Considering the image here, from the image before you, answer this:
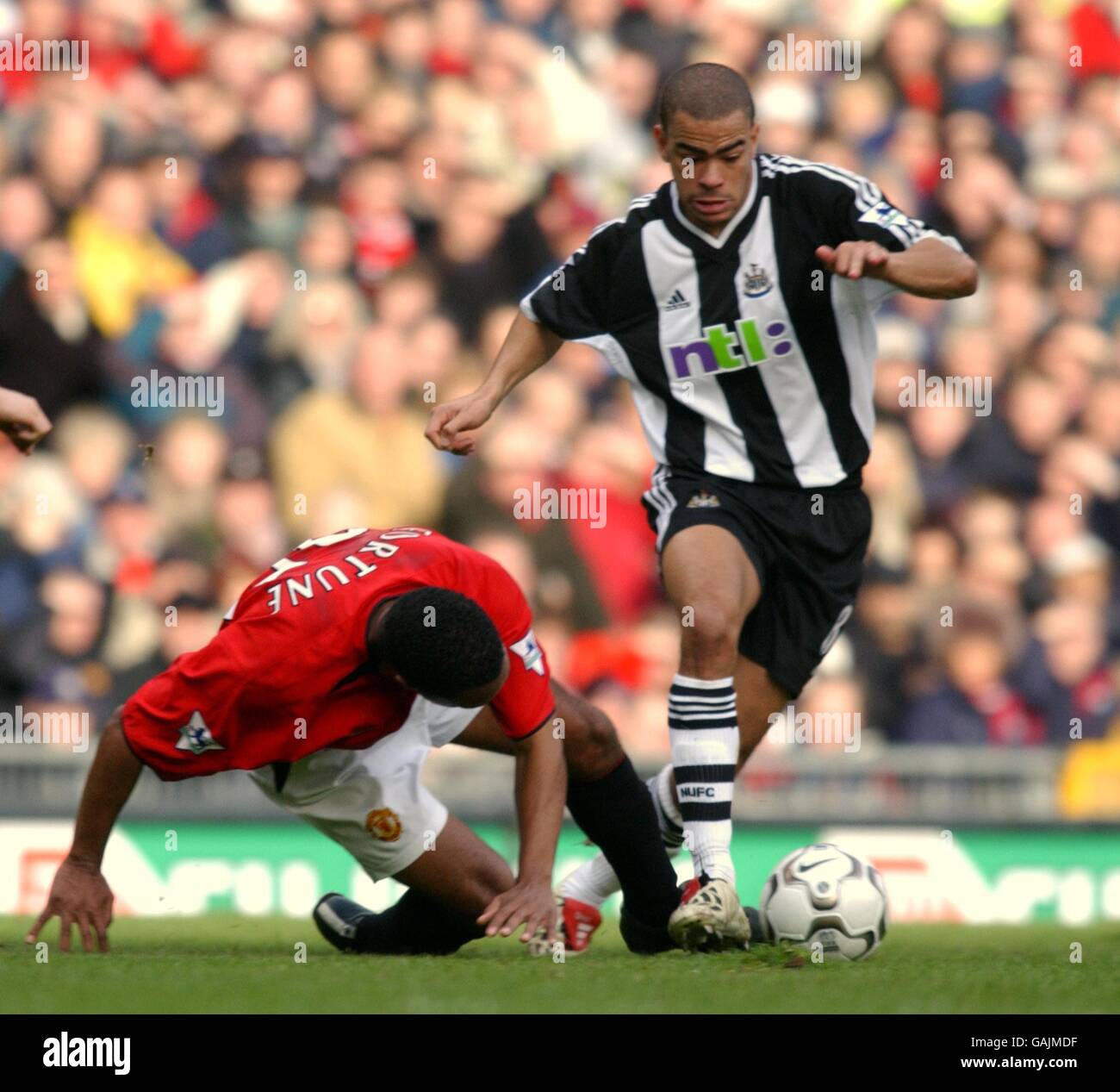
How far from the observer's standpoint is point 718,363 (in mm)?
6098

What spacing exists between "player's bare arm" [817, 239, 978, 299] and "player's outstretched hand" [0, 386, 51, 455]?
2.10m

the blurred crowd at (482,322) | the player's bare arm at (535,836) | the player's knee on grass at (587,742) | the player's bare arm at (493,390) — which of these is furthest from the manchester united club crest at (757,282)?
the blurred crowd at (482,322)

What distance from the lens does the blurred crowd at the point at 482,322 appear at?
30.6 feet

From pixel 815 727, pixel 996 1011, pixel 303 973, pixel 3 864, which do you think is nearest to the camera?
pixel 996 1011

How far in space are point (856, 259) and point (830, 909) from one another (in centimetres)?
179

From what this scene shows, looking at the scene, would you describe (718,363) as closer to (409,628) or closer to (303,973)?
(409,628)

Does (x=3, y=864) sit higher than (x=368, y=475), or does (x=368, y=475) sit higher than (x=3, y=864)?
(x=368, y=475)

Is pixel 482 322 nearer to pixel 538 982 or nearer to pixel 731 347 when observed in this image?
pixel 731 347

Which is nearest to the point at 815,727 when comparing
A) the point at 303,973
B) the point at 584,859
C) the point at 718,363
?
the point at 584,859

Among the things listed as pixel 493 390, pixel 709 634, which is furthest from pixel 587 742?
pixel 493 390

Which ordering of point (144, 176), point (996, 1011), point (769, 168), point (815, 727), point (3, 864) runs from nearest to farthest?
point (996, 1011) → point (769, 168) → point (3, 864) → point (815, 727) → point (144, 176)

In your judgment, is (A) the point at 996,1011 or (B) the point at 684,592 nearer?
(A) the point at 996,1011

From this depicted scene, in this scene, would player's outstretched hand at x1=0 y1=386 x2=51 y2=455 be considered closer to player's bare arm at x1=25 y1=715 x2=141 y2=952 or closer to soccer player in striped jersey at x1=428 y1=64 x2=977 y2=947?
player's bare arm at x1=25 y1=715 x2=141 y2=952

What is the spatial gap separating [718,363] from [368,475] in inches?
143
